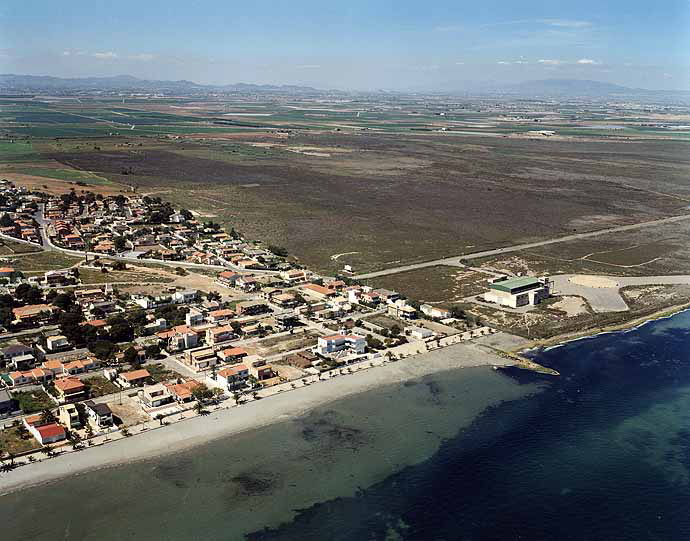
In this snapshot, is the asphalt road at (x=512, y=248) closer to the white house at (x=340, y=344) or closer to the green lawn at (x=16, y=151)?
the white house at (x=340, y=344)

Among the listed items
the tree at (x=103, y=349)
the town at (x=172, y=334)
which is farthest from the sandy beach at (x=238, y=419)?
the tree at (x=103, y=349)

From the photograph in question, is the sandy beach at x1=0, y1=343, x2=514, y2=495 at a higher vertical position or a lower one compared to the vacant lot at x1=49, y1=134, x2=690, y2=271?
lower

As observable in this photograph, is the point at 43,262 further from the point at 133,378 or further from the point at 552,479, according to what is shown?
the point at 552,479

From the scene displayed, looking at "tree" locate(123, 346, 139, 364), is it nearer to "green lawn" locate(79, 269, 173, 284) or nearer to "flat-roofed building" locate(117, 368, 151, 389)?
"flat-roofed building" locate(117, 368, 151, 389)

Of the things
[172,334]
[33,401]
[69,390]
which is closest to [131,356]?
[172,334]

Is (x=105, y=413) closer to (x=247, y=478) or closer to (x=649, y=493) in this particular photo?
(x=247, y=478)

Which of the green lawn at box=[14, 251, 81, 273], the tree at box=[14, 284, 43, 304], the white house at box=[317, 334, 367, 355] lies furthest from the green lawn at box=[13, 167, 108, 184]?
the white house at box=[317, 334, 367, 355]
